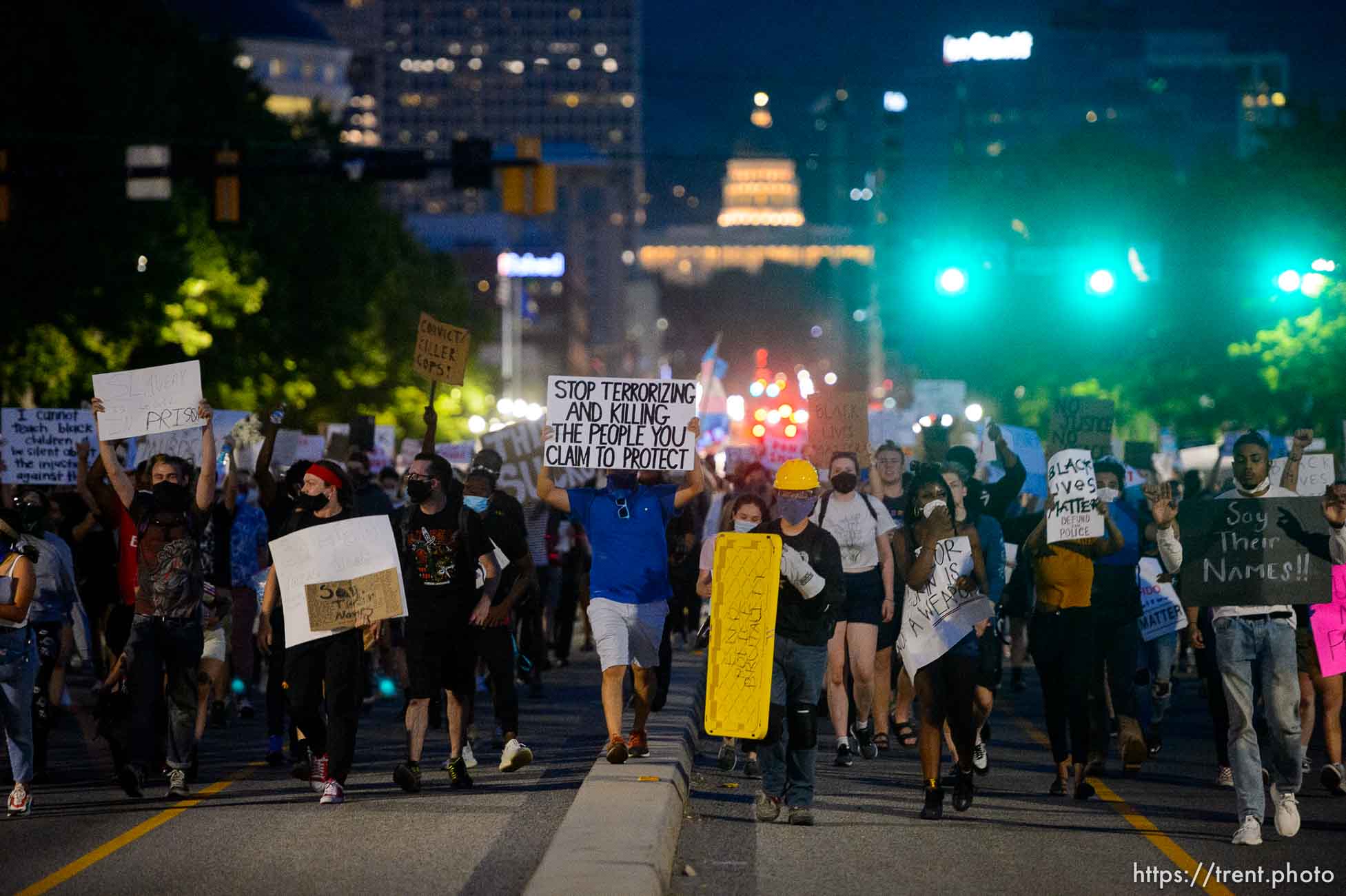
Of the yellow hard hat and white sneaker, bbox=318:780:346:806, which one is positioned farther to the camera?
white sneaker, bbox=318:780:346:806

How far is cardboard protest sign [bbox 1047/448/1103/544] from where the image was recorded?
11406 millimetres

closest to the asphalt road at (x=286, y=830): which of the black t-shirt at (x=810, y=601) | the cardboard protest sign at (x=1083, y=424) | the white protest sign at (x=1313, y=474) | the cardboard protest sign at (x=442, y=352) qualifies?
the black t-shirt at (x=810, y=601)

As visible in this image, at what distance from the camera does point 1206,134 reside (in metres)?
155

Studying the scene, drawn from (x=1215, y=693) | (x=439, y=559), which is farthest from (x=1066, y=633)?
(x=439, y=559)

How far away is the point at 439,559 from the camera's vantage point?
1161 centimetres

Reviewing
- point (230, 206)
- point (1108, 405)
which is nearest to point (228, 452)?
point (1108, 405)

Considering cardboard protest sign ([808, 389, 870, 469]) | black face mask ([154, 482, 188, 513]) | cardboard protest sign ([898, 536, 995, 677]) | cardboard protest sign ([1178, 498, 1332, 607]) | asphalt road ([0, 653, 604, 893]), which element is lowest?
asphalt road ([0, 653, 604, 893])

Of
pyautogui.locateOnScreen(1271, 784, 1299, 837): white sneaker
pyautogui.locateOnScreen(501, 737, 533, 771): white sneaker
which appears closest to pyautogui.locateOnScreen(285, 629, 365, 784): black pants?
pyautogui.locateOnScreen(501, 737, 533, 771): white sneaker

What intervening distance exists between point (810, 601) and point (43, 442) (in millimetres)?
10930

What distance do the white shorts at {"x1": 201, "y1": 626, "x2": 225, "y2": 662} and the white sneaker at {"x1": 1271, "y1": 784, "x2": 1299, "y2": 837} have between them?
6796mm

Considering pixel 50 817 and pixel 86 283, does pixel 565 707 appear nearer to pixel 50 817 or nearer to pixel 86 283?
pixel 50 817

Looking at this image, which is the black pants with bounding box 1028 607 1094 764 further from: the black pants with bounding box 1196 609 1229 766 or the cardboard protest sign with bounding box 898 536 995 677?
the black pants with bounding box 1196 609 1229 766

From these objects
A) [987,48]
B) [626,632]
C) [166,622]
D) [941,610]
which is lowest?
[626,632]

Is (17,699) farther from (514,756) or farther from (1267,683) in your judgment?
(1267,683)
